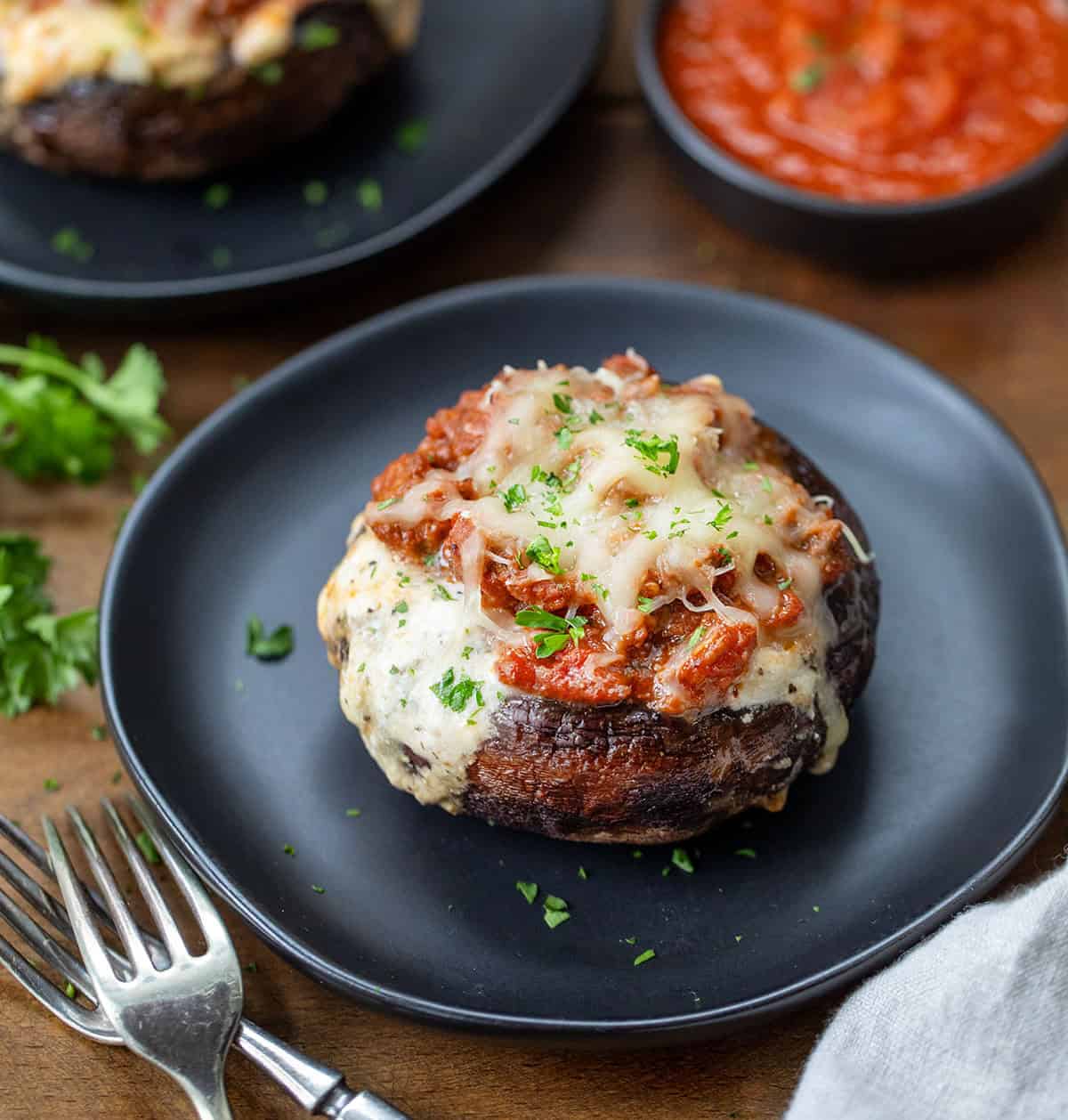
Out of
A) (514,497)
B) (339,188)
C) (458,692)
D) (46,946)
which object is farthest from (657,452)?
(339,188)

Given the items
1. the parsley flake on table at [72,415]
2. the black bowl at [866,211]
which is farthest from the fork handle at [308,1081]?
the black bowl at [866,211]

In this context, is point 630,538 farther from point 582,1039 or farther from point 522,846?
point 582,1039

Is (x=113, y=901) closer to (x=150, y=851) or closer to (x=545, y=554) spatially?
(x=150, y=851)

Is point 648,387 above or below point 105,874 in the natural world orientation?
above

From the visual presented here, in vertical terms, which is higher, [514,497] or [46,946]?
[514,497]

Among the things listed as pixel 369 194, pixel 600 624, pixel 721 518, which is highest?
pixel 721 518

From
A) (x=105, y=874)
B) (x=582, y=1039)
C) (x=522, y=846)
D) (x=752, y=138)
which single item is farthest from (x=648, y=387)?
(x=752, y=138)
